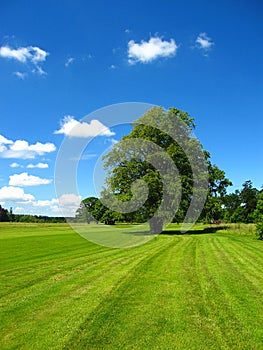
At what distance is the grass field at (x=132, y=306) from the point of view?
17.2 feet

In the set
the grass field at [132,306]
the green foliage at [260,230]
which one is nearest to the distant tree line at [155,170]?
the green foliage at [260,230]

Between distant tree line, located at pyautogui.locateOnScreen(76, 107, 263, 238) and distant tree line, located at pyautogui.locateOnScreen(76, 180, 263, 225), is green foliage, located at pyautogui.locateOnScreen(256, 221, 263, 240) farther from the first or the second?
distant tree line, located at pyautogui.locateOnScreen(76, 107, 263, 238)

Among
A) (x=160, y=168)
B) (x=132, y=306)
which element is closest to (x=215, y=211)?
(x=160, y=168)

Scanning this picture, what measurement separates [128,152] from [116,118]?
445 inches

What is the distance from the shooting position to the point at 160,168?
31.6 m

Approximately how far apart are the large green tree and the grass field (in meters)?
18.2

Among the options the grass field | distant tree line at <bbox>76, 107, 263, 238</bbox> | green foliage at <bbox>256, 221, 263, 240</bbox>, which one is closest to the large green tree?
distant tree line at <bbox>76, 107, 263, 238</bbox>

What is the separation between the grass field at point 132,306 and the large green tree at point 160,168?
1817 cm

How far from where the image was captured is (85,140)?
19312 millimetres

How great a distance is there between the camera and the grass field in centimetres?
524

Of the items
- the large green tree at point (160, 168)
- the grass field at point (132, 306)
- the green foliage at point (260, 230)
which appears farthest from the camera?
the large green tree at point (160, 168)

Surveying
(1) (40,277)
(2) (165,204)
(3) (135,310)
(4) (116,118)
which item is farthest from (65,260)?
(2) (165,204)

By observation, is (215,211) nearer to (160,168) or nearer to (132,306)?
(160,168)

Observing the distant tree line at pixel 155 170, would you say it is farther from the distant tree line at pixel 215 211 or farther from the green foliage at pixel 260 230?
the green foliage at pixel 260 230
